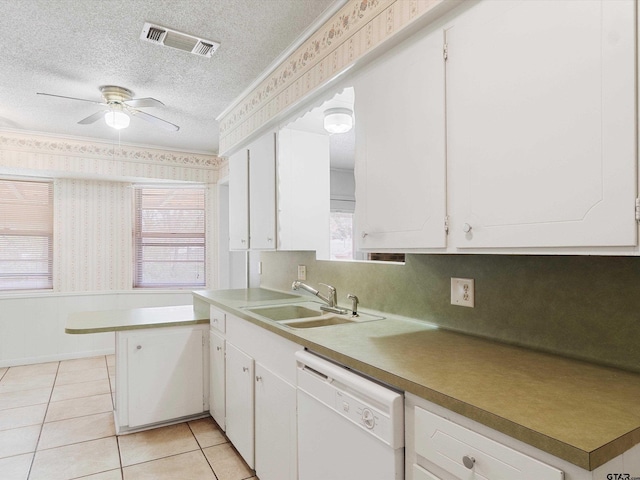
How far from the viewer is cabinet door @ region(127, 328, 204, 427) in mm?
2627

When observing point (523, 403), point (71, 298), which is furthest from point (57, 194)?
point (523, 403)

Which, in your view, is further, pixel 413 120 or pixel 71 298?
pixel 71 298

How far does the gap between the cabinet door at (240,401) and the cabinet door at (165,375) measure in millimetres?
463

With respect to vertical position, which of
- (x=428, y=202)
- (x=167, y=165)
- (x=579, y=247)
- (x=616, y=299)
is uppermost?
(x=167, y=165)

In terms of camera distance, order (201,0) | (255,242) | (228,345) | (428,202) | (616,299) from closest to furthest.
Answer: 1. (616,299)
2. (428,202)
3. (201,0)
4. (228,345)
5. (255,242)

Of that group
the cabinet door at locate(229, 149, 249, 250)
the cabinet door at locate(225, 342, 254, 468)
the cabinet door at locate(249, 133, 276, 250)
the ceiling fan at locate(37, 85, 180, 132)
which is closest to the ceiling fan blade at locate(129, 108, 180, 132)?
the ceiling fan at locate(37, 85, 180, 132)

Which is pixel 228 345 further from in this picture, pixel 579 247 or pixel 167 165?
pixel 167 165

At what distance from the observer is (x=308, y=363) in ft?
4.92

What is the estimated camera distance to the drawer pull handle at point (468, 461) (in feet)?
2.92

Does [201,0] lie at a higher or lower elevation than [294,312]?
higher

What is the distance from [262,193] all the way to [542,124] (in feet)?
6.73

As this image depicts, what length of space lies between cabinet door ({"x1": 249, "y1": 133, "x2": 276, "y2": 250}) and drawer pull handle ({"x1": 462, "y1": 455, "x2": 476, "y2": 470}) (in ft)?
6.36

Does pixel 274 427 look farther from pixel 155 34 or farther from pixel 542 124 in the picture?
pixel 155 34

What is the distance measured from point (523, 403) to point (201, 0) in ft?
7.19
